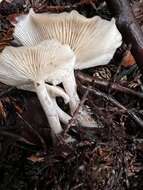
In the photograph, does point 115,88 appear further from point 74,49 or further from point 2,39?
point 2,39

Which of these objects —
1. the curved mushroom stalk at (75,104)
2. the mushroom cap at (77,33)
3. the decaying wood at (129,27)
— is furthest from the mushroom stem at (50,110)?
the decaying wood at (129,27)

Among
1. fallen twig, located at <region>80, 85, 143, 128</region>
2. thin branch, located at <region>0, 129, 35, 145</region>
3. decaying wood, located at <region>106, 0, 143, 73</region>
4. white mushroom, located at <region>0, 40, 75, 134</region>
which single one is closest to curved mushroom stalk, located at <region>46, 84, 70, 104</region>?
white mushroom, located at <region>0, 40, 75, 134</region>

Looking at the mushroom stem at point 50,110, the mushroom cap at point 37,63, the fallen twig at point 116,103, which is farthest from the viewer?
the fallen twig at point 116,103

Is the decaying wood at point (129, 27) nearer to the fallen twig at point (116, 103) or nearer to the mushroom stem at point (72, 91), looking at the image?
the fallen twig at point (116, 103)

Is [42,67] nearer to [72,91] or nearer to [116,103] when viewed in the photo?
[72,91]

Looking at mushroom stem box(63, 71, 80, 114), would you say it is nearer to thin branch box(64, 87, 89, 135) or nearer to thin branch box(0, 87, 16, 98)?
thin branch box(64, 87, 89, 135)

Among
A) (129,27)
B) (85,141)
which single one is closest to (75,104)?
(85,141)
